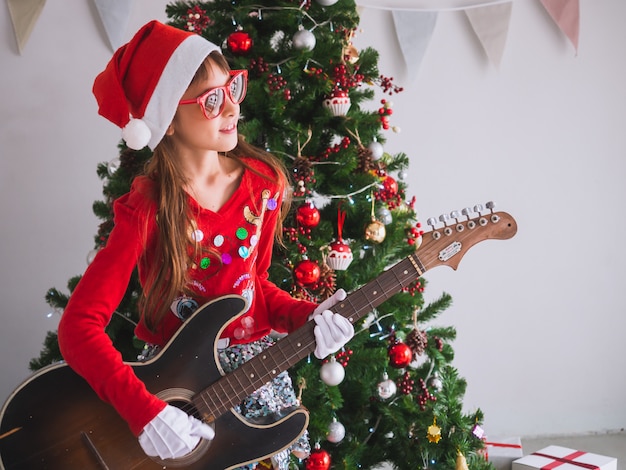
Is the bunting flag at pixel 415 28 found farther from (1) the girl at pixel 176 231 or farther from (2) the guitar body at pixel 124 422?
(2) the guitar body at pixel 124 422

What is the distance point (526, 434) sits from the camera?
2.91 m

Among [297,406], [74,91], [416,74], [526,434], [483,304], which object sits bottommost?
[526,434]

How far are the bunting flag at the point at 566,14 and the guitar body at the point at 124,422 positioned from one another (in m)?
1.96

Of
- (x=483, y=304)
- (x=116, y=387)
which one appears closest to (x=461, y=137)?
(x=483, y=304)

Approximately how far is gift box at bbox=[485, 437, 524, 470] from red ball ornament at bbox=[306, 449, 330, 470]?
809mm

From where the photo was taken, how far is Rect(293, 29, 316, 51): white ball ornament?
1740 mm

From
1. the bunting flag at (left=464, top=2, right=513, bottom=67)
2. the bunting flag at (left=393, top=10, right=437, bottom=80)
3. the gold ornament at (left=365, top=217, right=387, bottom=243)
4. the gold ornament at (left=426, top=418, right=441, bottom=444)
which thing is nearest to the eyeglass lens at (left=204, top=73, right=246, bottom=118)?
the gold ornament at (left=365, top=217, right=387, bottom=243)

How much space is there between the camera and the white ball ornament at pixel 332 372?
1.73 meters

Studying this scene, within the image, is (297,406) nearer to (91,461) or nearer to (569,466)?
(91,461)

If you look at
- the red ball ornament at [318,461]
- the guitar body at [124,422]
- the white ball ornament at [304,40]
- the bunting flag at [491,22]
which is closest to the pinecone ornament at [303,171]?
the white ball ornament at [304,40]

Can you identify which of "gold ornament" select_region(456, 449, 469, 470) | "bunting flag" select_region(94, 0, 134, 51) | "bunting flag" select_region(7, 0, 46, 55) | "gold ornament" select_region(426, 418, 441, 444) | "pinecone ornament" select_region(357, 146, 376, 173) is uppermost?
"bunting flag" select_region(7, 0, 46, 55)

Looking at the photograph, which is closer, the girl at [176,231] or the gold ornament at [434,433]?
the girl at [176,231]

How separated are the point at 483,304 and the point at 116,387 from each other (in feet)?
6.26

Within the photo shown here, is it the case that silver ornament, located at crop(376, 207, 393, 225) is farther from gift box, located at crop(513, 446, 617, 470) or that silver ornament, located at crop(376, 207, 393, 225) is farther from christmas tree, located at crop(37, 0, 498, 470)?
gift box, located at crop(513, 446, 617, 470)
